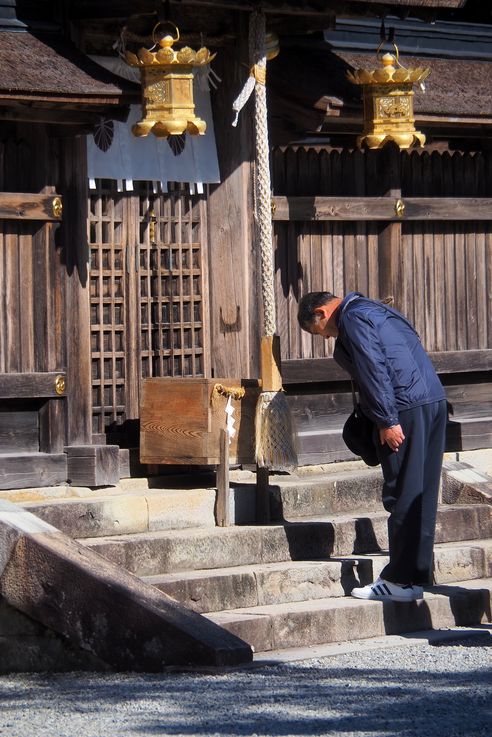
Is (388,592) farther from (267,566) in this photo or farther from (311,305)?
(311,305)

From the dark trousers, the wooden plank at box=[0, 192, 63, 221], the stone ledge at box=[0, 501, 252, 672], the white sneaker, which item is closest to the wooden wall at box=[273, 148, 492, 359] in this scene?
the wooden plank at box=[0, 192, 63, 221]

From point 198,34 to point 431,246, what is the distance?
7.90ft

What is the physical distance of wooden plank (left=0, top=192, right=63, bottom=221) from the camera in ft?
27.8

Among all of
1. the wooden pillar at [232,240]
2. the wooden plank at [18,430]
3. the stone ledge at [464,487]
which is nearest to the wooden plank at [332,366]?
the wooden pillar at [232,240]

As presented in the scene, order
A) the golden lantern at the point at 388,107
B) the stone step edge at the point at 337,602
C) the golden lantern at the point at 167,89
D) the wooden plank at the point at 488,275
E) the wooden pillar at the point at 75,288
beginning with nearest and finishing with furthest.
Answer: the stone step edge at the point at 337,602 < the golden lantern at the point at 167,89 < the wooden pillar at the point at 75,288 < the golden lantern at the point at 388,107 < the wooden plank at the point at 488,275

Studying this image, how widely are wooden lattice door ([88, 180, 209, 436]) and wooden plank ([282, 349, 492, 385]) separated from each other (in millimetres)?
620

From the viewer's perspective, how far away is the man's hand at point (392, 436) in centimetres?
763

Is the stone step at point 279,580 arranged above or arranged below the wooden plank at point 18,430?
below

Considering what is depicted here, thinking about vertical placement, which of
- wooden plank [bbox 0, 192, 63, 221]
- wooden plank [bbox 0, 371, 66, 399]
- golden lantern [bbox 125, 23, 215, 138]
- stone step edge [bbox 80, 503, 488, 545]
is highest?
golden lantern [bbox 125, 23, 215, 138]

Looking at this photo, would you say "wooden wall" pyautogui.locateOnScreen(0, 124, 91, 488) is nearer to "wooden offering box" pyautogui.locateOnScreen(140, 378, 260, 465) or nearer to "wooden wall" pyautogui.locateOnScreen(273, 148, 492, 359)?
"wooden offering box" pyautogui.locateOnScreen(140, 378, 260, 465)

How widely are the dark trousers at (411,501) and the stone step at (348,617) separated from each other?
0.20 metres

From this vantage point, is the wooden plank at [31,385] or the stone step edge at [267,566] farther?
the wooden plank at [31,385]

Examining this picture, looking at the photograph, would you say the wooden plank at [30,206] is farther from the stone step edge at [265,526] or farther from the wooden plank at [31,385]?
the stone step edge at [265,526]

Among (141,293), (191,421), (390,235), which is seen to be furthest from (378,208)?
(191,421)
